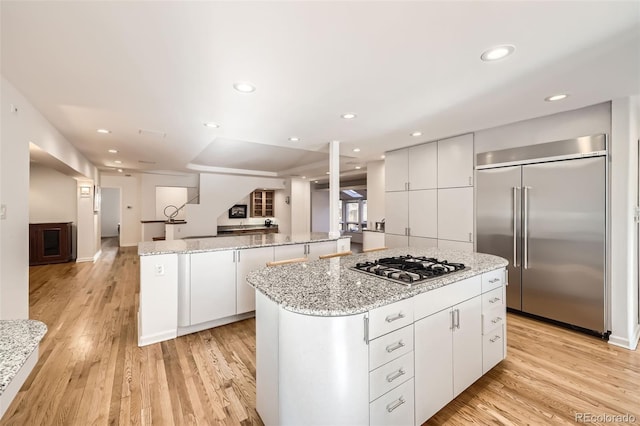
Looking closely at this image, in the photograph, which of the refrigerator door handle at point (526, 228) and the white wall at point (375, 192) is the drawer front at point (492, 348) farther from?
the white wall at point (375, 192)

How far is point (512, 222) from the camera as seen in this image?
337 centimetres

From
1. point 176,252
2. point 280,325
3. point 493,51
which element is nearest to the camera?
point 280,325

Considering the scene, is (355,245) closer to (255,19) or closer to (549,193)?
(549,193)

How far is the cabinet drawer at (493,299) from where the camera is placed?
200cm

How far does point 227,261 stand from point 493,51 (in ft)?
9.88

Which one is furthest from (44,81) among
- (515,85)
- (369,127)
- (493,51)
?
(515,85)

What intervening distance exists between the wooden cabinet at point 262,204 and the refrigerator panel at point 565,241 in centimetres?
801

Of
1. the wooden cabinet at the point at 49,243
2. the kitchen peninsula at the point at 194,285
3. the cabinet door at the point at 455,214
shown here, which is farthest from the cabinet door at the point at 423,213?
the wooden cabinet at the point at 49,243

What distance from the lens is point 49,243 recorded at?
614 cm

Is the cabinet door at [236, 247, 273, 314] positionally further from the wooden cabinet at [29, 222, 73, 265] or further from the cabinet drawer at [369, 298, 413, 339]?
the wooden cabinet at [29, 222, 73, 265]

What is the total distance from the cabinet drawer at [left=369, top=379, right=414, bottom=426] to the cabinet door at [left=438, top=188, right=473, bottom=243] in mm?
2923

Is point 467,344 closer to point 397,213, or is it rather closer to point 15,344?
point 15,344

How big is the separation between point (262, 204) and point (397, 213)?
20.0 ft

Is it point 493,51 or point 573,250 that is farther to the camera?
point 573,250
